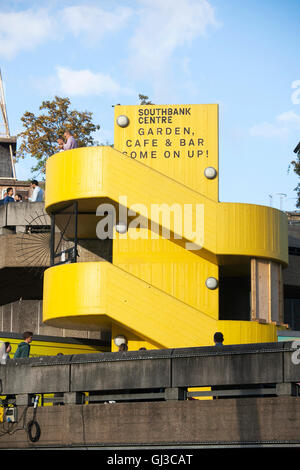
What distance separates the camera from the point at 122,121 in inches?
1166

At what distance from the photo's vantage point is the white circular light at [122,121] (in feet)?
97.2

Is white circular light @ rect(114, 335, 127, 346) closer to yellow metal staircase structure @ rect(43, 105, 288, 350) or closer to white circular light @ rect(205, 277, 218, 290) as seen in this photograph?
yellow metal staircase structure @ rect(43, 105, 288, 350)

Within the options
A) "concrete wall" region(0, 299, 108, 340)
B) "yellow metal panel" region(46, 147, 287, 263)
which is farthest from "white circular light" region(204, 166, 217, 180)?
"concrete wall" region(0, 299, 108, 340)

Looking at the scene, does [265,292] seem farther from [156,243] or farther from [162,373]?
[162,373]

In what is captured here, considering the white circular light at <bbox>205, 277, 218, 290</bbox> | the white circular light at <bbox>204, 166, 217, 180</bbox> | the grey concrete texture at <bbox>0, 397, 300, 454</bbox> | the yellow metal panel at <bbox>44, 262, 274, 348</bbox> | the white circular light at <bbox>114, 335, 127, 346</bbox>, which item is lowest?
the grey concrete texture at <bbox>0, 397, 300, 454</bbox>

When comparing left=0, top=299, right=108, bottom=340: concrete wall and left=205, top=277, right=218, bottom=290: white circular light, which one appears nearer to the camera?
left=205, top=277, right=218, bottom=290: white circular light

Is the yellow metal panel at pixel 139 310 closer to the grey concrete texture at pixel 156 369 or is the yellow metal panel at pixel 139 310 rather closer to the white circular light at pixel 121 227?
the white circular light at pixel 121 227

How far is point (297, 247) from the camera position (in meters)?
34.6

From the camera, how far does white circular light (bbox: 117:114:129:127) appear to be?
29.6 m

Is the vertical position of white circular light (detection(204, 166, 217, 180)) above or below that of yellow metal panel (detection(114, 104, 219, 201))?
below

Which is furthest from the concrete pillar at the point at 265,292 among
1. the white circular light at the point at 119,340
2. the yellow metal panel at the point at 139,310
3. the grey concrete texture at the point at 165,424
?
the grey concrete texture at the point at 165,424

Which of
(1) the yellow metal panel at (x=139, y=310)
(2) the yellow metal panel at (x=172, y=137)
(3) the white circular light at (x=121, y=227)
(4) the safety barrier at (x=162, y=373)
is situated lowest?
(4) the safety barrier at (x=162, y=373)
